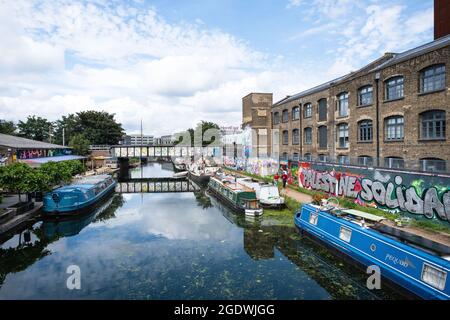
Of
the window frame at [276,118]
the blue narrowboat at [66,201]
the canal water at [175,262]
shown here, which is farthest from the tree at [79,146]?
the canal water at [175,262]

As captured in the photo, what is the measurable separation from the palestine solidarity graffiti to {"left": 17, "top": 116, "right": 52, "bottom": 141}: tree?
68.6 m

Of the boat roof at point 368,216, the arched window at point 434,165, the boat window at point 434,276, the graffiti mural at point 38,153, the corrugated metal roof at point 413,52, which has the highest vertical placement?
the corrugated metal roof at point 413,52

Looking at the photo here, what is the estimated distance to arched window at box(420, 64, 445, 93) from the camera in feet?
61.0

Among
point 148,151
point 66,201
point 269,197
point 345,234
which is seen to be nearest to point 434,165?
point 345,234

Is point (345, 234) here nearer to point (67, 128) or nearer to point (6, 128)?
point (6, 128)

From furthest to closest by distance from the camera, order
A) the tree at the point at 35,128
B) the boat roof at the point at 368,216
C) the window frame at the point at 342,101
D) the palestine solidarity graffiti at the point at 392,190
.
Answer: the tree at the point at 35,128, the window frame at the point at 342,101, the palestine solidarity graffiti at the point at 392,190, the boat roof at the point at 368,216

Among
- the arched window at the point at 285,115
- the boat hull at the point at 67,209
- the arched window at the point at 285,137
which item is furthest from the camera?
the arched window at the point at 285,137

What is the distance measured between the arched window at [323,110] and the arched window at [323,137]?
1.02m

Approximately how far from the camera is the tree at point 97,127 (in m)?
75.4

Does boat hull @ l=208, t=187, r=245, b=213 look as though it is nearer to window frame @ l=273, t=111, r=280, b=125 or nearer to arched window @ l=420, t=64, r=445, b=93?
arched window @ l=420, t=64, r=445, b=93

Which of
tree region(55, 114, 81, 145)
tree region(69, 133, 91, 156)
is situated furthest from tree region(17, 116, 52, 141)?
tree region(69, 133, 91, 156)

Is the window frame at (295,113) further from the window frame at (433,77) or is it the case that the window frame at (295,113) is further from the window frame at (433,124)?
the window frame at (433,124)

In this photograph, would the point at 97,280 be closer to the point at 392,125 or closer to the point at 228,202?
the point at 228,202

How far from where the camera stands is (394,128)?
2206 cm
